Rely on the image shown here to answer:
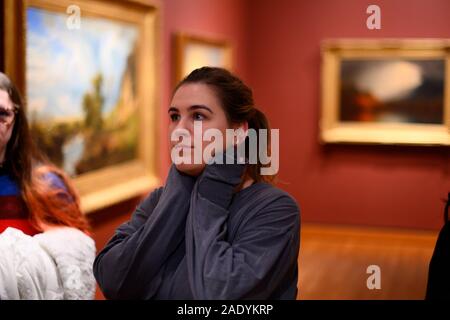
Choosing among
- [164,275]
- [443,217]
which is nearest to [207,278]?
[164,275]

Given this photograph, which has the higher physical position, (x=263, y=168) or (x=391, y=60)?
(x=391, y=60)

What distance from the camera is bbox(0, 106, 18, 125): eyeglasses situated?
1319mm

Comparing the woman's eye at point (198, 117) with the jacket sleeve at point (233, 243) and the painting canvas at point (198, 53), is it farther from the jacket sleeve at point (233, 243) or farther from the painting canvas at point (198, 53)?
the painting canvas at point (198, 53)

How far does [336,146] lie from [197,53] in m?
0.96

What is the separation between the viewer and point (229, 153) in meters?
1.00

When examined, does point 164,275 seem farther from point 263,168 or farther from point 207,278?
point 263,168

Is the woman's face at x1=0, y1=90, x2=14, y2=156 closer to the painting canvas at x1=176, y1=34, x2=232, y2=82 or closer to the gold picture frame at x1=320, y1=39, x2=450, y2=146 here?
the painting canvas at x1=176, y1=34, x2=232, y2=82

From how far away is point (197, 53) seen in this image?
3369 millimetres

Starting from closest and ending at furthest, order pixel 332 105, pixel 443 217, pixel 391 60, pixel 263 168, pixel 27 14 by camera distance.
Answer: pixel 263 168, pixel 443 217, pixel 27 14, pixel 391 60, pixel 332 105

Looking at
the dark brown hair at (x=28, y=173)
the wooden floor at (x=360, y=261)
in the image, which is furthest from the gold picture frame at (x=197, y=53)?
the dark brown hair at (x=28, y=173)

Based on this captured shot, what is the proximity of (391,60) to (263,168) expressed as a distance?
287 centimetres

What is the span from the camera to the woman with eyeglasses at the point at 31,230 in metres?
1.27

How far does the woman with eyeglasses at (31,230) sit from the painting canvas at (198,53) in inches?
68.2
